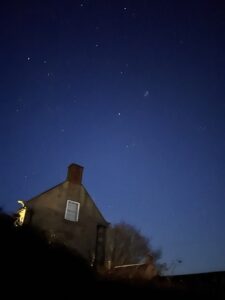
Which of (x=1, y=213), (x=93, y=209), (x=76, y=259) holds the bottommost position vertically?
(x=76, y=259)

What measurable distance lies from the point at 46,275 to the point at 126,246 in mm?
46129

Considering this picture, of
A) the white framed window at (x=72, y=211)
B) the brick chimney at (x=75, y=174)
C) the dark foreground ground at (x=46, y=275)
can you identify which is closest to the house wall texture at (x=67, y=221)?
the brick chimney at (x=75, y=174)

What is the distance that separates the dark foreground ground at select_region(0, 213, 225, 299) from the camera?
8.45 metres

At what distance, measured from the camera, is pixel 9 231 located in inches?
426

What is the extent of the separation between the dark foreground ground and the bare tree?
39.7 meters

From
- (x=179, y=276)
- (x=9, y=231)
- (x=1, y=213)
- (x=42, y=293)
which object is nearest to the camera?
(x=42, y=293)

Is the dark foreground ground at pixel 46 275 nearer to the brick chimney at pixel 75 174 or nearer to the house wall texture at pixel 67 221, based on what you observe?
the house wall texture at pixel 67 221

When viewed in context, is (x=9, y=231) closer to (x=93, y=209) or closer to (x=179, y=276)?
(x=179, y=276)

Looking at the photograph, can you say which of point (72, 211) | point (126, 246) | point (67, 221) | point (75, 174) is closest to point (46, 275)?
point (67, 221)

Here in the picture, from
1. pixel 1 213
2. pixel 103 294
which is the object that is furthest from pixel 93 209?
pixel 103 294

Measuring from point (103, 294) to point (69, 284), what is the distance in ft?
3.63

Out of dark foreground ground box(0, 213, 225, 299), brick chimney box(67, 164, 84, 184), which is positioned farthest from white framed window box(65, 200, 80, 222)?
dark foreground ground box(0, 213, 225, 299)

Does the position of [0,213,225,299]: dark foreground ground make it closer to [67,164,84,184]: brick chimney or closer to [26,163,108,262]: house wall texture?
[26,163,108,262]: house wall texture

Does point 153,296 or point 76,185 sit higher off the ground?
point 76,185
